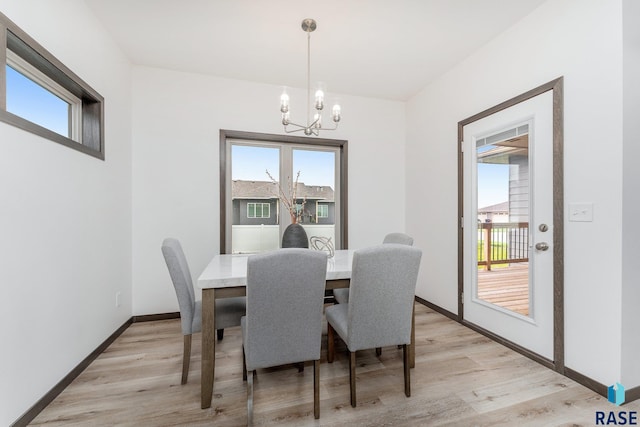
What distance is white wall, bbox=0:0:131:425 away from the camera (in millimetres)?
1388

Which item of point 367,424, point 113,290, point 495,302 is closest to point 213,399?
point 367,424

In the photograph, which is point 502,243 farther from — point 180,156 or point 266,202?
point 180,156

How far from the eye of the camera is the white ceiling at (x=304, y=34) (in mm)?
2043

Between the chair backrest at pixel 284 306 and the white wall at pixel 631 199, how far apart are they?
182cm

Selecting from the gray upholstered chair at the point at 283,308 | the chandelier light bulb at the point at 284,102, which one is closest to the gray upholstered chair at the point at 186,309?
the gray upholstered chair at the point at 283,308

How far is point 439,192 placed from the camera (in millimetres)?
3143

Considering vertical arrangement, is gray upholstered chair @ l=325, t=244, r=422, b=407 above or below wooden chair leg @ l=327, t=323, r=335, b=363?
above

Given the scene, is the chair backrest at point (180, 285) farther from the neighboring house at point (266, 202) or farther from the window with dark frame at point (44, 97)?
the neighboring house at point (266, 202)

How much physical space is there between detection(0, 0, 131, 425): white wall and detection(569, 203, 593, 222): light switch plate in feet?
Result: 10.9

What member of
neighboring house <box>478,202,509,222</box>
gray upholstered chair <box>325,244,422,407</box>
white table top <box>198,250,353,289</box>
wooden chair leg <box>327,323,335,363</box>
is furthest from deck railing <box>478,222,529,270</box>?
wooden chair leg <box>327,323,335,363</box>

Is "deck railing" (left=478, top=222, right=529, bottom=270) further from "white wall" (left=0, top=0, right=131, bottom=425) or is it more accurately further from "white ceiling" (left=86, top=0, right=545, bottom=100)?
"white wall" (left=0, top=0, right=131, bottom=425)

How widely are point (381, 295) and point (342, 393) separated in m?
0.71

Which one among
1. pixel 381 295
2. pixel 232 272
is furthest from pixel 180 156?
pixel 381 295

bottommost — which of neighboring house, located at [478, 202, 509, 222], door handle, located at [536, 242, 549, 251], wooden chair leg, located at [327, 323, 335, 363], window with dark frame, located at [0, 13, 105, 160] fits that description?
wooden chair leg, located at [327, 323, 335, 363]
